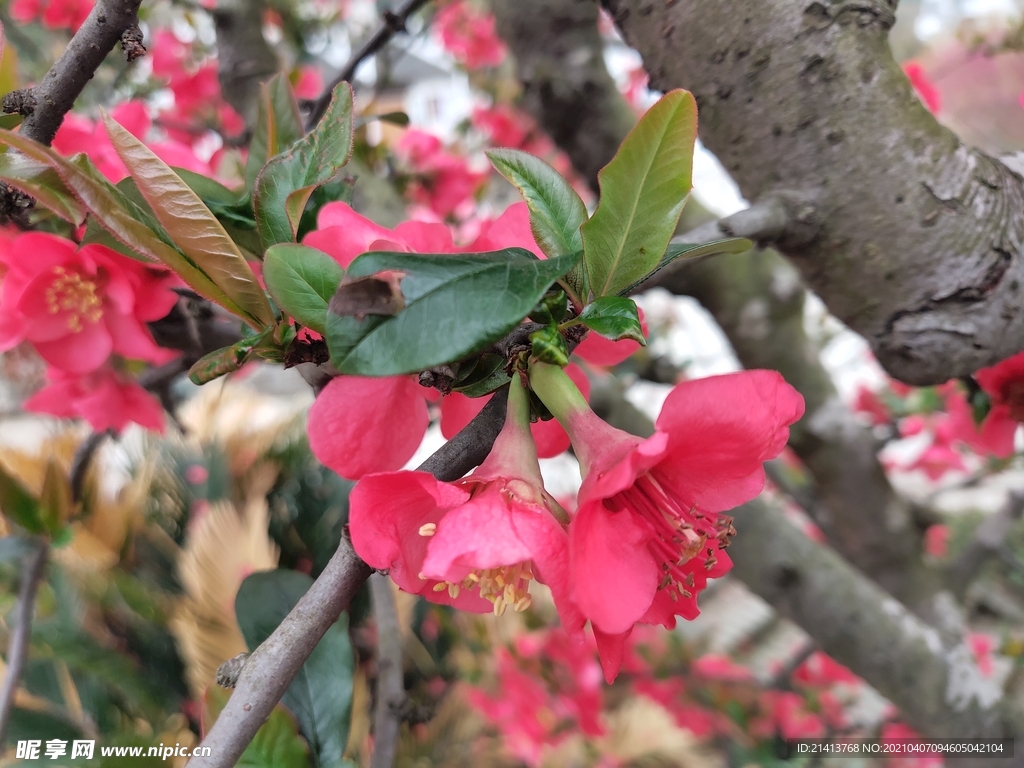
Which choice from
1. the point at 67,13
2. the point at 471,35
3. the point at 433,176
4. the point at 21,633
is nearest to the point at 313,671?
the point at 21,633

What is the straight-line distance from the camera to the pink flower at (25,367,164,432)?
1.91 feet

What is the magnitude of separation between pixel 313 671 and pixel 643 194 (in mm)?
374

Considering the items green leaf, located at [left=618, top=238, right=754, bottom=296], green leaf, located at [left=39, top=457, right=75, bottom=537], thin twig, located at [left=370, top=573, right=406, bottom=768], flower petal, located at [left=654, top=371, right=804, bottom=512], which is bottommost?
thin twig, located at [left=370, top=573, right=406, bottom=768]

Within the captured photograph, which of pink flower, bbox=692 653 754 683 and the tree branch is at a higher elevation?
the tree branch

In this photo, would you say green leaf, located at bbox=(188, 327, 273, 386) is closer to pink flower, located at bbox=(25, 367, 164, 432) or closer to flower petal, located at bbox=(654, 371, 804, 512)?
flower petal, located at bbox=(654, 371, 804, 512)

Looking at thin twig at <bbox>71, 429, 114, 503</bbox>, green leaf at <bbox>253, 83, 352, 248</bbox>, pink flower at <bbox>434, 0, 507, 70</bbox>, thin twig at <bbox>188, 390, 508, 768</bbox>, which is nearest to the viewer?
thin twig at <bbox>188, 390, 508, 768</bbox>

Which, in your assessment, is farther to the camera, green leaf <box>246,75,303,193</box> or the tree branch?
green leaf <box>246,75,303,193</box>

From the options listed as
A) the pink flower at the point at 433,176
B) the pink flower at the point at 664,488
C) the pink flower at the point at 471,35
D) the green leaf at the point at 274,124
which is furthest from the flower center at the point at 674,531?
the pink flower at the point at 471,35

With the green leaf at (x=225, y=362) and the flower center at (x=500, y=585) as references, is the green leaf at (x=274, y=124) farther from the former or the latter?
the flower center at (x=500, y=585)

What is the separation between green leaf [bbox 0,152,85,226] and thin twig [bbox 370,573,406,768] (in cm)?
37

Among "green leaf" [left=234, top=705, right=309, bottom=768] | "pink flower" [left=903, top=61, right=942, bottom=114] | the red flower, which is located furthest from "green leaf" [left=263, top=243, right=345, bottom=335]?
the red flower

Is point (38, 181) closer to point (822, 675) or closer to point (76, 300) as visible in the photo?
point (76, 300)

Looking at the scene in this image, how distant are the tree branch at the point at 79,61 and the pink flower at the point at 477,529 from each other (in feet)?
0.87

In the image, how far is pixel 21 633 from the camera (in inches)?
23.7
